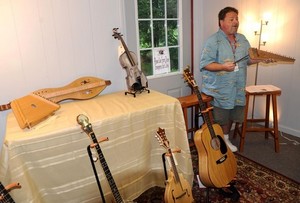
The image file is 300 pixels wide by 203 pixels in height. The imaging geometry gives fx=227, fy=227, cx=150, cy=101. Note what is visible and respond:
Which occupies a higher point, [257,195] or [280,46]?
[280,46]

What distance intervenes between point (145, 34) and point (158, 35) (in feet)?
0.56

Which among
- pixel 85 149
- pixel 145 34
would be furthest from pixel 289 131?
pixel 85 149

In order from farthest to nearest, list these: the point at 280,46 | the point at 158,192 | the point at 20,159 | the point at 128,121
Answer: the point at 280,46, the point at 158,192, the point at 128,121, the point at 20,159

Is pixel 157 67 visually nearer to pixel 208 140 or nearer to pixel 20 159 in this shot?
pixel 208 140

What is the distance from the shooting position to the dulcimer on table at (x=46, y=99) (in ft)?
4.21

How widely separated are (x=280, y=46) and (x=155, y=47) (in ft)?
5.05

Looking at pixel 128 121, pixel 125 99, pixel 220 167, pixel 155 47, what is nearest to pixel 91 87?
pixel 125 99

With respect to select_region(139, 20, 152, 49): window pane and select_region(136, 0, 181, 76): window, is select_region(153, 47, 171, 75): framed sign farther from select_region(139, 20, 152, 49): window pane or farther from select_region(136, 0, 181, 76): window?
select_region(139, 20, 152, 49): window pane

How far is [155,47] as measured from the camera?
93.8 inches

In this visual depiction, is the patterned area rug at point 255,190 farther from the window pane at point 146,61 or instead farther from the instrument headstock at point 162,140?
the window pane at point 146,61

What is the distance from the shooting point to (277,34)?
270 cm

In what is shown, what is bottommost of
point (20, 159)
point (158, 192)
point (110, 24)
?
point (158, 192)

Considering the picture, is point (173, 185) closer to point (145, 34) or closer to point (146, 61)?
point (146, 61)

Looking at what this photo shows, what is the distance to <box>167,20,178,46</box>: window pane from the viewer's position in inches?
96.4
